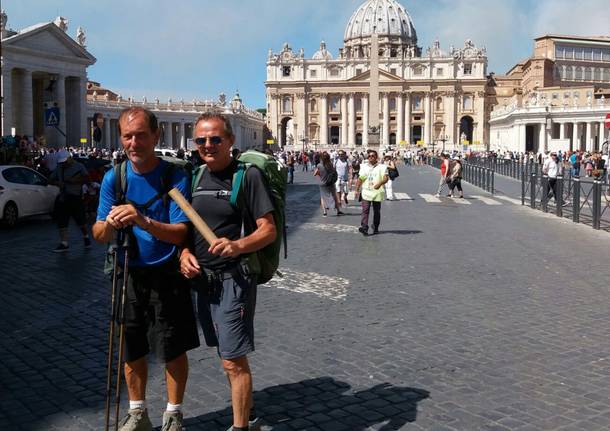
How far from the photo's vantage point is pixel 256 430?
364 centimetres

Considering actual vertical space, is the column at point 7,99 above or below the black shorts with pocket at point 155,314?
above

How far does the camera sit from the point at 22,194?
13539mm

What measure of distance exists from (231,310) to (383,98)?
107 meters

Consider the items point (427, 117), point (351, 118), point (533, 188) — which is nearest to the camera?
point (533, 188)

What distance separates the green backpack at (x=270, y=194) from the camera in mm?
3453

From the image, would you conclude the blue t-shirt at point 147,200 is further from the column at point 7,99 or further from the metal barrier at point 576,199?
the column at point 7,99

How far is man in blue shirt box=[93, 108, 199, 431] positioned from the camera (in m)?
3.43

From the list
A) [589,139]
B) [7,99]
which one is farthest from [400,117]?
[7,99]

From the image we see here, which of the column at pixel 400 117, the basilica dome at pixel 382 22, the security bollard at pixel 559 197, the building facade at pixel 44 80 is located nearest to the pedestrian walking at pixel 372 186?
the security bollard at pixel 559 197

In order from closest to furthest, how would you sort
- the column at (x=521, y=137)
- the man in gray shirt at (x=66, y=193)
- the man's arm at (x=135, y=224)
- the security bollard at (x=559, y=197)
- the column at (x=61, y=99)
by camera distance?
1. the man's arm at (x=135, y=224)
2. the man in gray shirt at (x=66, y=193)
3. the security bollard at (x=559, y=197)
4. the column at (x=61, y=99)
5. the column at (x=521, y=137)

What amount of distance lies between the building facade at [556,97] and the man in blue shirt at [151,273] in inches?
2250

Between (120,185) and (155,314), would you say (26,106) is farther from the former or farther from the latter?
(155,314)

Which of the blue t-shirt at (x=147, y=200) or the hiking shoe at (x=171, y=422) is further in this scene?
the hiking shoe at (x=171, y=422)

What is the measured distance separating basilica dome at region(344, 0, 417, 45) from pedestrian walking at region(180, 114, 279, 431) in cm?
12614
